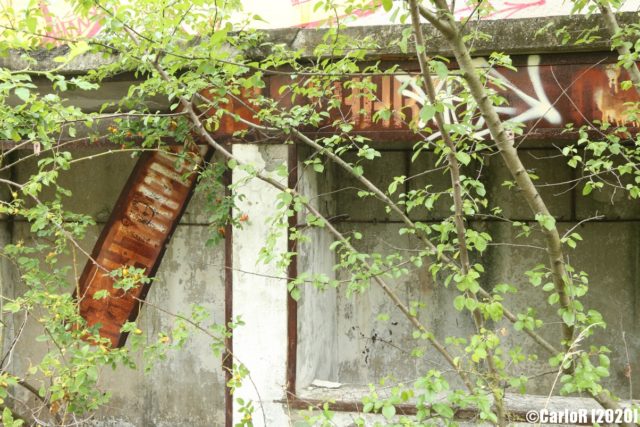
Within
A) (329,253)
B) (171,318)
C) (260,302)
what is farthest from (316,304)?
(171,318)

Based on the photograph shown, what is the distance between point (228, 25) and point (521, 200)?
10.8 ft

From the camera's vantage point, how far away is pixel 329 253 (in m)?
6.05

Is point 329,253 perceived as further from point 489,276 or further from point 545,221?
point 545,221

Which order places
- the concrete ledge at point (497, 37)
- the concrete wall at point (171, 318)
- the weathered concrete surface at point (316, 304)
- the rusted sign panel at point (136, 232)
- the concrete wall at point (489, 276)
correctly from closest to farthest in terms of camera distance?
the concrete ledge at point (497, 37), the weathered concrete surface at point (316, 304), the rusted sign panel at point (136, 232), the concrete wall at point (489, 276), the concrete wall at point (171, 318)

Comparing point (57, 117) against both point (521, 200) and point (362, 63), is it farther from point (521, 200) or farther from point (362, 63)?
point (521, 200)

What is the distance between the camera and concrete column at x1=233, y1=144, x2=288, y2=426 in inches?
196

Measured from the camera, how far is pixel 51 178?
4.16 m

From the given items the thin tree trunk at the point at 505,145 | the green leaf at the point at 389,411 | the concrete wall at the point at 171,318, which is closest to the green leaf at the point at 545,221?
the thin tree trunk at the point at 505,145

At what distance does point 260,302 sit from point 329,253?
1.18m

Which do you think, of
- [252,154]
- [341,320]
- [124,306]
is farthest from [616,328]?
[124,306]

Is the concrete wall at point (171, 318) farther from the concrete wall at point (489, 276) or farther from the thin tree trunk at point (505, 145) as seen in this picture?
the thin tree trunk at point (505, 145)

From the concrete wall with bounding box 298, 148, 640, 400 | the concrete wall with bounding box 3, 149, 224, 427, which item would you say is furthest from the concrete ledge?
the concrete wall with bounding box 3, 149, 224, 427

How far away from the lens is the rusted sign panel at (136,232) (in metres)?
5.31

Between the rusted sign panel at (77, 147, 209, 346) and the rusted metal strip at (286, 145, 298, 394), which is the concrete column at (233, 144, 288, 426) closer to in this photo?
the rusted metal strip at (286, 145, 298, 394)
